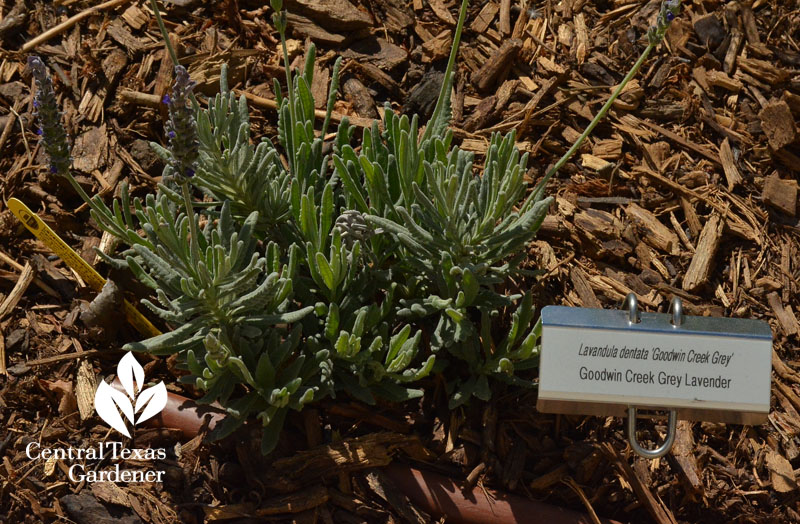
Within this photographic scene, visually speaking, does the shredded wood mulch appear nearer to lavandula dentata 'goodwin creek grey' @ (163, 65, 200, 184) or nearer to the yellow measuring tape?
the yellow measuring tape

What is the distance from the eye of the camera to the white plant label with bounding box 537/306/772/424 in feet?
5.92

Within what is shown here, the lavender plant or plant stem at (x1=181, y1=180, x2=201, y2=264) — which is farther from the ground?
plant stem at (x1=181, y1=180, x2=201, y2=264)

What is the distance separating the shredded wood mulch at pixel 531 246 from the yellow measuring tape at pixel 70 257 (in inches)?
2.6

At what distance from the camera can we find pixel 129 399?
7.38 feet

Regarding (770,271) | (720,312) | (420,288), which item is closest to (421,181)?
(420,288)

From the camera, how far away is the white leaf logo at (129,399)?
222 centimetres

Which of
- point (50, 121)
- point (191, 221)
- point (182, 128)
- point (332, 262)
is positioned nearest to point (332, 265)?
point (332, 262)

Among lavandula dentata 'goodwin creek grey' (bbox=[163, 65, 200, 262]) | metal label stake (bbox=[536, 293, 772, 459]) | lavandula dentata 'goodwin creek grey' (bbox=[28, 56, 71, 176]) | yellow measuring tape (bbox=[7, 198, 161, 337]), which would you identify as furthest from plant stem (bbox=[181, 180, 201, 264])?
metal label stake (bbox=[536, 293, 772, 459])

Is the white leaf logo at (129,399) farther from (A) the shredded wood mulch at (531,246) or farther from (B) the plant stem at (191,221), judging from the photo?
(B) the plant stem at (191,221)

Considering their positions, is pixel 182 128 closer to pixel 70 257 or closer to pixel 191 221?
pixel 191 221

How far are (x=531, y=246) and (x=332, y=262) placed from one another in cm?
86

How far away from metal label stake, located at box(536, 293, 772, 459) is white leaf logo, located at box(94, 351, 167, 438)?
1050mm

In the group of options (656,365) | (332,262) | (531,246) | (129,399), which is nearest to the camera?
(656,365)

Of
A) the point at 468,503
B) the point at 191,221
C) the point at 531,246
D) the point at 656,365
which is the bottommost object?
the point at 468,503
